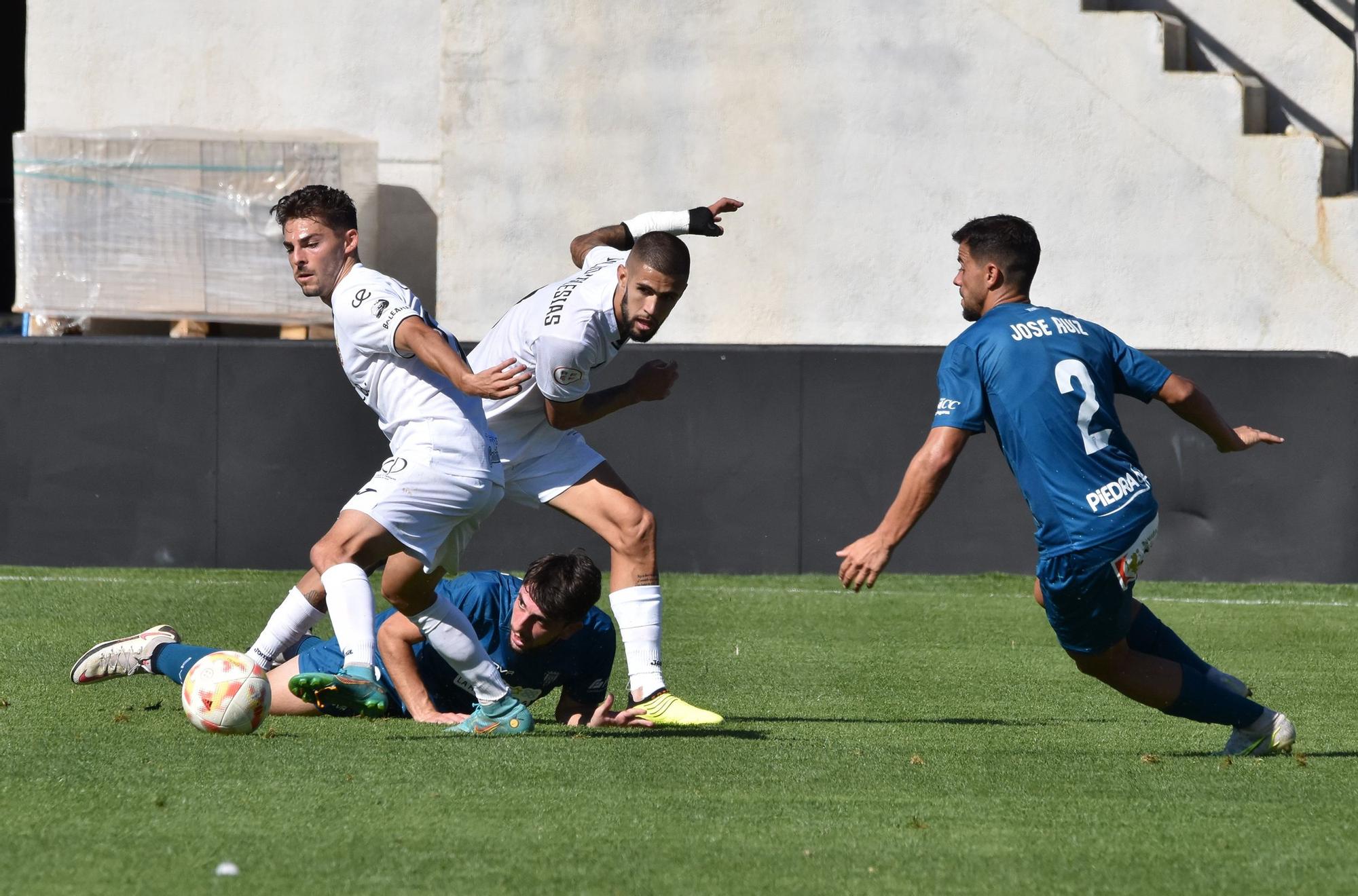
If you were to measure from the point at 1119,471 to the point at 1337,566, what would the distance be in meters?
7.42

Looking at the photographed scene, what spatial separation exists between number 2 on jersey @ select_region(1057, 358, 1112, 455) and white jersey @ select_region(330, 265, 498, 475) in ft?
6.54

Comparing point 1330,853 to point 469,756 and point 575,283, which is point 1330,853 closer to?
point 469,756

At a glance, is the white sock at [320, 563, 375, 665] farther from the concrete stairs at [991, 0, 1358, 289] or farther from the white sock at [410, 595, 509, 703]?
the concrete stairs at [991, 0, 1358, 289]

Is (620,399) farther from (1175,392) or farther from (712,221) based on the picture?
(1175,392)

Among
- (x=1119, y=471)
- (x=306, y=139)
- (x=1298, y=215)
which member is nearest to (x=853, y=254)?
(x=1298, y=215)

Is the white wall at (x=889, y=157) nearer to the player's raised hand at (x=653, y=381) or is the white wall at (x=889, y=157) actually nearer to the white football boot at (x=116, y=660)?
the player's raised hand at (x=653, y=381)

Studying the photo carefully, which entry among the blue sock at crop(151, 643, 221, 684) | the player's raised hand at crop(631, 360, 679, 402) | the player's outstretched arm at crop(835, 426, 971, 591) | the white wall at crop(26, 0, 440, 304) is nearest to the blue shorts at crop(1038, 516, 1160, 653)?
the player's outstretched arm at crop(835, 426, 971, 591)

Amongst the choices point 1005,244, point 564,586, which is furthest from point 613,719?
point 1005,244

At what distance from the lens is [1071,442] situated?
219 inches

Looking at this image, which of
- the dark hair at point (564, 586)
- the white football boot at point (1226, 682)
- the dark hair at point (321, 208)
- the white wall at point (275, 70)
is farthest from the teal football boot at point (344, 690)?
the white wall at point (275, 70)

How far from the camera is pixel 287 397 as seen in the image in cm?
1248

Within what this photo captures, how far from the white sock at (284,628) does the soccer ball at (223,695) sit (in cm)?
76

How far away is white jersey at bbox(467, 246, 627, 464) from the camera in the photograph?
634cm

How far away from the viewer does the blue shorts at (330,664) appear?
252 inches
